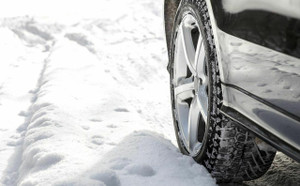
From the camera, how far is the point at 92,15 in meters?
8.09

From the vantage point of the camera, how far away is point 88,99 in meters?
3.87

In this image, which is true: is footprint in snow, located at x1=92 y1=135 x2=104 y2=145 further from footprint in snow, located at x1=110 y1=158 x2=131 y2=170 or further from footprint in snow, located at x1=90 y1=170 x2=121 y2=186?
footprint in snow, located at x1=90 y1=170 x2=121 y2=186

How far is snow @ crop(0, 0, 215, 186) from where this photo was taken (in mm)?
2293

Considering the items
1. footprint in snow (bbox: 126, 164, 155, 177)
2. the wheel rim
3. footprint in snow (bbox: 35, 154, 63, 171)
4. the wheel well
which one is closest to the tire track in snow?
footprint in snow (bbox: 35, 154, 63, 171)

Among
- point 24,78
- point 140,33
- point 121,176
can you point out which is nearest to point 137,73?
point 24,78

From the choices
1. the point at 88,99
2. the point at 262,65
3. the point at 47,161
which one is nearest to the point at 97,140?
the point at 47,161

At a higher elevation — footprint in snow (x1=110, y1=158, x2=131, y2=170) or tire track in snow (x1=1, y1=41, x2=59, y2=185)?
footprint in snow (x1=110, y1=158, x2=131, y2=170)

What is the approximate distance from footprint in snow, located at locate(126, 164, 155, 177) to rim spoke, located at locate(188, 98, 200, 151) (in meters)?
0.27

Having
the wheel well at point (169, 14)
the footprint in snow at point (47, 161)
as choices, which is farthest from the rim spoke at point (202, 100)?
the footprint in snow at point (47, 161)

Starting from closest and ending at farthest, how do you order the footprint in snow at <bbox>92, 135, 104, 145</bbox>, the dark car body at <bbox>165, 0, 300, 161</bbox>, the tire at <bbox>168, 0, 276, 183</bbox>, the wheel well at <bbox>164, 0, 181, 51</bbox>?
the dark car body at <bbox>165, 0, 300, 161</bbox> < the tire at <bbox>168, 0, 276, 183</bbox> < the wheel well at <bbox>164, 0, 181, 51</bbox> < the footprint in snow at <bbox>92, 135, 104, 145</bbox>

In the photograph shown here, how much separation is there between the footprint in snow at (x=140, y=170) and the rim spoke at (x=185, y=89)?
1.53 feet

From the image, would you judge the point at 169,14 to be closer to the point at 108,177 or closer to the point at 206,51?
the point at 206,51

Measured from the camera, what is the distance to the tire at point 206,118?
77.6 inches

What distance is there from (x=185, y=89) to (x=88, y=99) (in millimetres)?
1576
